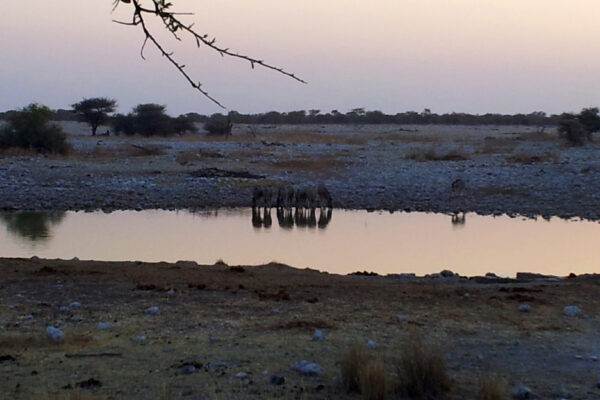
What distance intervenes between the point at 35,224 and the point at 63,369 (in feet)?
44.7

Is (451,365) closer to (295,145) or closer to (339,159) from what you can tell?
(339,159)

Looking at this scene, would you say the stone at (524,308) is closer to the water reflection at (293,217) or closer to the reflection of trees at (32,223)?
the reflection of trees at (32,223)

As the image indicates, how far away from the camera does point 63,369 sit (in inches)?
217

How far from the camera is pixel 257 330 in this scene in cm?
674

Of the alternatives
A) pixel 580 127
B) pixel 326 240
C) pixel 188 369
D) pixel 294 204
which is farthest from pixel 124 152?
pixel 188 369

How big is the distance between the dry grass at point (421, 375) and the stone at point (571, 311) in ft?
9.38

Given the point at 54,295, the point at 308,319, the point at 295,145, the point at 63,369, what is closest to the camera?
the point at 63,369

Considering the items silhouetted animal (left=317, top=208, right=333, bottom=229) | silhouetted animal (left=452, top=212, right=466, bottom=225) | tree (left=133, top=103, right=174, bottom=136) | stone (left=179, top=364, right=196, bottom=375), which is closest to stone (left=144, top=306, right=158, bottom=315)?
stone (left=179, top=364, right=196, bottom=375)

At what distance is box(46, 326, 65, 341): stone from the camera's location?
20.6 feet

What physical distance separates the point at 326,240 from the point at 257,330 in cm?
1021

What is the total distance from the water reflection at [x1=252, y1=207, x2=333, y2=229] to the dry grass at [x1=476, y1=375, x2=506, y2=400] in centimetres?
1418

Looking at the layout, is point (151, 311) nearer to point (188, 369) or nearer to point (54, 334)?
point (54, 334)

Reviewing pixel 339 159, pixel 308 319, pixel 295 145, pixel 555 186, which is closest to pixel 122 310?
pixel 308 319

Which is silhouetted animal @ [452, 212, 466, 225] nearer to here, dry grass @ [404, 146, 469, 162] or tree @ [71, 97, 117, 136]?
dry grass @ [404, 146, 469, 162]
